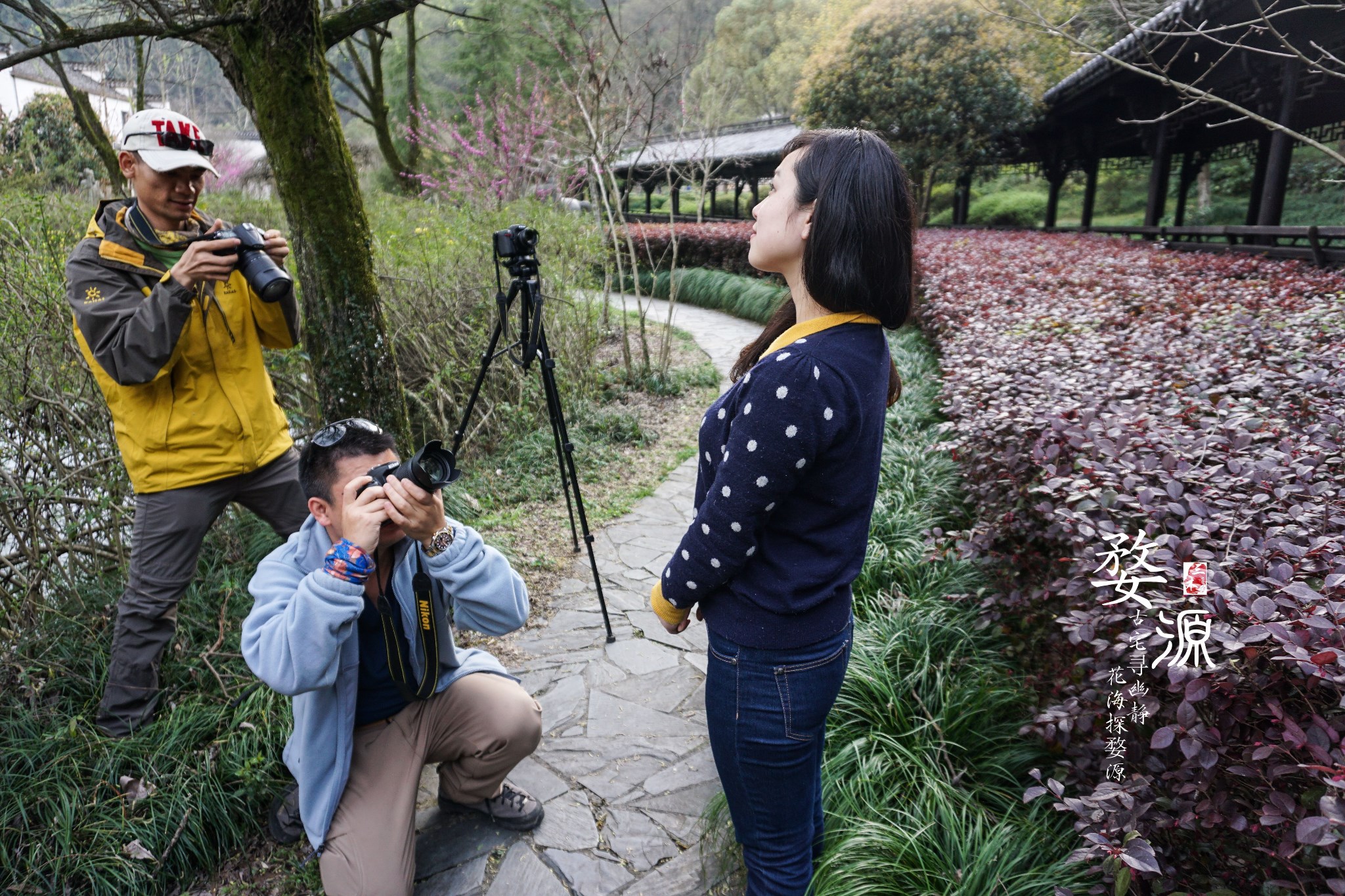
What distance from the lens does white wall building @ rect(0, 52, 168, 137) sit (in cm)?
825

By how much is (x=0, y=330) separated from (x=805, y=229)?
3426 mm

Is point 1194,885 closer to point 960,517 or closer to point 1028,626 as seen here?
point 1028,626

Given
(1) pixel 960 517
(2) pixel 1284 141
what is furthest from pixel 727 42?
(1) pixel 960 517

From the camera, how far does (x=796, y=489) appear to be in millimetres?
1428

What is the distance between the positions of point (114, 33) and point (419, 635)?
2.28 m

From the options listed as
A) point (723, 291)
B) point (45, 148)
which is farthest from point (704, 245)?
point (45, 148)

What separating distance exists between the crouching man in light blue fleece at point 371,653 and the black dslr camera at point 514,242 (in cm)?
153

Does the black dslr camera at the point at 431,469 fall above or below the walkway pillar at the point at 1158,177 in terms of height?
below

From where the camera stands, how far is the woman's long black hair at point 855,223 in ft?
4.32

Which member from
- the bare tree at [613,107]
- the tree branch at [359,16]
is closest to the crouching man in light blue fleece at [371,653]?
the tree branch at [359,16]

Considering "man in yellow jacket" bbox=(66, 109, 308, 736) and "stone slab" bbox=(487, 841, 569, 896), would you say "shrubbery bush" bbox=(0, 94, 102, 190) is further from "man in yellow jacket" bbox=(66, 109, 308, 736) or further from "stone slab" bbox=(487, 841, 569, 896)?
"stone slab" bbox=(487, 841, 569, 896)

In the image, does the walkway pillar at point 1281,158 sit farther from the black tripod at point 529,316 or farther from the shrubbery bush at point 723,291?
the black tripod at point 529,316

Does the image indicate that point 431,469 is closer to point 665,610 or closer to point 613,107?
point 665,610

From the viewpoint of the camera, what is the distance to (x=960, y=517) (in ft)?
11.5
